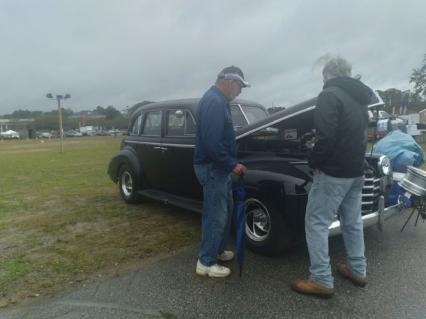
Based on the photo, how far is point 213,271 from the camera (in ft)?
12.6

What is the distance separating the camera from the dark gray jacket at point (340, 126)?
3.10 metres

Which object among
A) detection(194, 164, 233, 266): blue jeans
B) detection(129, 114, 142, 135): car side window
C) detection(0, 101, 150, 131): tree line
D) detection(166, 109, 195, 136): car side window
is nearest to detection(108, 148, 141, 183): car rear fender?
detection(129, 114, 142, 135): car side window

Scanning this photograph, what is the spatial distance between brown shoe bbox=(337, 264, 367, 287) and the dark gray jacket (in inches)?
39.4

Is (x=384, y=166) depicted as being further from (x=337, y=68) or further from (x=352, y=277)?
(x=337, y=68)

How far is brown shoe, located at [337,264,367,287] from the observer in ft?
11.6

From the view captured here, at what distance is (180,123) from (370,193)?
2778mm

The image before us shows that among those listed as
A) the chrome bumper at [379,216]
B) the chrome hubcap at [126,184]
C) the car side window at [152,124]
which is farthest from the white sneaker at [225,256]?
the chrome hubcap at [126,184]

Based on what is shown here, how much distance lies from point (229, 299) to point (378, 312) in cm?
121

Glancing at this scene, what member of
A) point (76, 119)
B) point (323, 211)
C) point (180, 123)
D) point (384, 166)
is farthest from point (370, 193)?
A: point (76, 119)

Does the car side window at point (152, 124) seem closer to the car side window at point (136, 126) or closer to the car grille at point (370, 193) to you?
the car side window at point (136, 126)

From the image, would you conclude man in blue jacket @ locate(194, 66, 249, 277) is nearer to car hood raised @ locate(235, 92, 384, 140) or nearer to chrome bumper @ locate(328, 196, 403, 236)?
car hood raised @ locate(235, 92, 384, 140)

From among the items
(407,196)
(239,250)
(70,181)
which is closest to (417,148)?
(407,196)

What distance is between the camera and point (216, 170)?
12.1 feet

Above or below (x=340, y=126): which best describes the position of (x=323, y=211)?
below
